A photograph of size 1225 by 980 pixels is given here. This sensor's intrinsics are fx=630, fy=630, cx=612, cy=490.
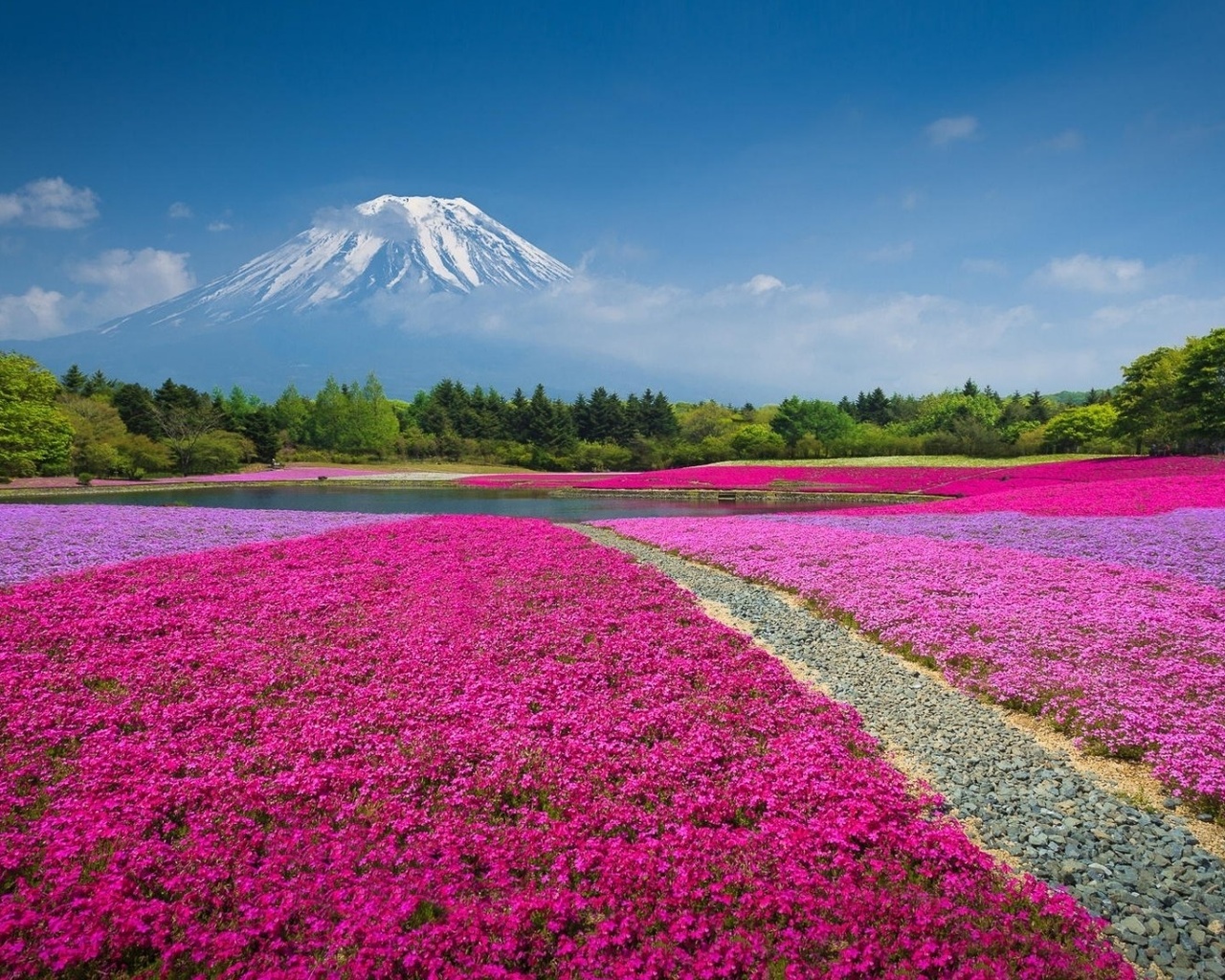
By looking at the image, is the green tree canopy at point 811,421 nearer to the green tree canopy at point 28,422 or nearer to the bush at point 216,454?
the bush at point 216,454

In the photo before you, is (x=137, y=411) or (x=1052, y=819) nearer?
(x=1052, y=819)

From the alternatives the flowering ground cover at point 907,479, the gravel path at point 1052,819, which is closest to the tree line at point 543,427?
the flowering ground cover at point 907,479

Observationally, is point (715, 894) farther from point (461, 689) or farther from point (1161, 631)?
point (1161, 631)

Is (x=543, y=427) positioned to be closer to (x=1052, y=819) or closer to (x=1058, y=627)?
(x=1058, y=627)

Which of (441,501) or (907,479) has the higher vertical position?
(907,479)

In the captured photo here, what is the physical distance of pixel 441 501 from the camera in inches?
1774

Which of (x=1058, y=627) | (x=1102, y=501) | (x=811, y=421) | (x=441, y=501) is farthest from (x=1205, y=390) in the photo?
(x=441, y=501)

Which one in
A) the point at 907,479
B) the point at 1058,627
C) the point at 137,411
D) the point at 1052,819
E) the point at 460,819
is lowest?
the point at 1052,819

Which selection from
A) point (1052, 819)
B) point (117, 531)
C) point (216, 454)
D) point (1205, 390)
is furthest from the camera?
point (216, 454)

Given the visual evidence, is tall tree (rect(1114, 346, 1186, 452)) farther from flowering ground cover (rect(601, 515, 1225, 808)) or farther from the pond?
flowering ground cover (rect(601, 515, 1225, 808))

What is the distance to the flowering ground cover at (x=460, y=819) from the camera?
4.56 meters

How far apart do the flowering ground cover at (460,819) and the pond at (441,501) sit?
2504 cm

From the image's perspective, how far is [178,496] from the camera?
45.1 m

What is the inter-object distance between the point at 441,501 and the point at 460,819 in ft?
133
